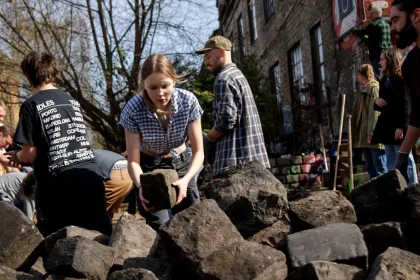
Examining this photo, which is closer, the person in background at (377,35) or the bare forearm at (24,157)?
the bare forearm at (24,157)

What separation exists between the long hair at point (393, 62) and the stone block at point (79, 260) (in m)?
3.66

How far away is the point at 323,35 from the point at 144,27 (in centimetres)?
387

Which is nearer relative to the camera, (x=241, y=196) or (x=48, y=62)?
(x=241, y=196)

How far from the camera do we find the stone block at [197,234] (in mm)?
2926

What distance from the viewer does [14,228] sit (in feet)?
11.5

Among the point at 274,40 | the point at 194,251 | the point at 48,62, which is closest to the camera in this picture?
the point at 194,251

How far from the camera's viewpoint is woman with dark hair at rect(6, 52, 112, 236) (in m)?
3.71

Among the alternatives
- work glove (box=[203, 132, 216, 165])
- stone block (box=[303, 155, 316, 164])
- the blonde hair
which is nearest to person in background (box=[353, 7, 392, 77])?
the blonde hair

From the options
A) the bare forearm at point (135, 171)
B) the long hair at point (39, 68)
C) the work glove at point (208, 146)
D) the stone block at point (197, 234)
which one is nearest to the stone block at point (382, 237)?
the stone block at point (197, 234)

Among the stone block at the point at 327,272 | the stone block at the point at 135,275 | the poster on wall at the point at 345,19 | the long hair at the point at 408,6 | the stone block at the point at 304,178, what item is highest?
the poster on wall at the point at 345,19

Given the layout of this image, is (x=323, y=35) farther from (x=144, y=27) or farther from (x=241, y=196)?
(x=241, y=196)

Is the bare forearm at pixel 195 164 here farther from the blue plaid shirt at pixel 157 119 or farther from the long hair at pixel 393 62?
the long hair at pixel 393 62

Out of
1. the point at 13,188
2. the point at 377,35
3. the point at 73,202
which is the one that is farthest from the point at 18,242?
the point at 377,35

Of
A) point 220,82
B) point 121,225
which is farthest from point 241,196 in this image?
point 220,82
